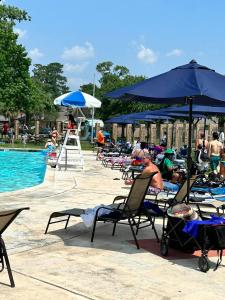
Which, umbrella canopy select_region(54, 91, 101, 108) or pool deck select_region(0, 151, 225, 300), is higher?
umbrella canopy select_region(54, 91, 101, 108)

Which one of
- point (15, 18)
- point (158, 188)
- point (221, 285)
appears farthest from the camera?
point (15, 18)

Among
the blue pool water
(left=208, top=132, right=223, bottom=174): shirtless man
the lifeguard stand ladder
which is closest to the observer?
the blue pool water

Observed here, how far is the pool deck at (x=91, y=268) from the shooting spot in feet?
14.2

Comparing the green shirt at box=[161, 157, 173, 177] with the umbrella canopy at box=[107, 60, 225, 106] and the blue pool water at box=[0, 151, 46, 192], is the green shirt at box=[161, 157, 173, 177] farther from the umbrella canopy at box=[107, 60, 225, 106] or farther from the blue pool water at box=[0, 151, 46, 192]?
the umbrella canopy at box=[107, 60, 225, 106]

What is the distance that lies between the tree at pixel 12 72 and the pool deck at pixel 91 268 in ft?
101

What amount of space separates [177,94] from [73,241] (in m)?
2.29

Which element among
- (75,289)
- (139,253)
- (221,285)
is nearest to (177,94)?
(139,253)

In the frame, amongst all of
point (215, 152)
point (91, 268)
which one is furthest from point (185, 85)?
point (215, 152)

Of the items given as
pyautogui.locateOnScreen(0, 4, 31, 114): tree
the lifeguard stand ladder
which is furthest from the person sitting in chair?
pyautogui.locateOnScreen(0, 4, 31, 114): tree

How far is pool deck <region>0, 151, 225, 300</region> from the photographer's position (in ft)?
14.2

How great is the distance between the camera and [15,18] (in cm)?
4094

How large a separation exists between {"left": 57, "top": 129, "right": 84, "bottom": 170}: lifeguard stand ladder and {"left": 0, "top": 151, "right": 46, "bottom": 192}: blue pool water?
2.40 feet

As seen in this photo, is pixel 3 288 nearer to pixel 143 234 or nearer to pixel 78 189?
pixel 143 234

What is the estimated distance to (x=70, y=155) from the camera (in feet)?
56.6
